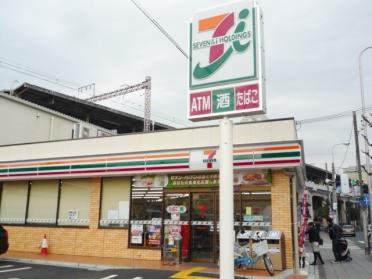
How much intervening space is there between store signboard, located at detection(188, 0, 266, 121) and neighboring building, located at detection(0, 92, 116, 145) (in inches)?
625

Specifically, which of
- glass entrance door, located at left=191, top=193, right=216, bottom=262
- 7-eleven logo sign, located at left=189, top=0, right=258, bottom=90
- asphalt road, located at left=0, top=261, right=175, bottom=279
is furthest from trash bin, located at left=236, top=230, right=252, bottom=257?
7-eleven logo sign, located at left=189, top=0, right=258, bottom=90

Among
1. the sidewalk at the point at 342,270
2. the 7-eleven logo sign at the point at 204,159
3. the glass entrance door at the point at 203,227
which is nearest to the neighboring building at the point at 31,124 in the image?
the glass entrance door at the point at 203,227

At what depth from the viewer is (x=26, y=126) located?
22.9m

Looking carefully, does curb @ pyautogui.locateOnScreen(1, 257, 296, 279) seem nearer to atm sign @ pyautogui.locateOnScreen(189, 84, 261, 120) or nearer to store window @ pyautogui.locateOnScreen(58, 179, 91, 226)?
store window @ pyautogui.locateOnScreen(58, 179, 91, 226)

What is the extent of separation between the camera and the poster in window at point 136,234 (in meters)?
15.2

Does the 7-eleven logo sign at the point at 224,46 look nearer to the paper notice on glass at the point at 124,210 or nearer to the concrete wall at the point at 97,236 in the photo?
the concrete wall at the point at 97,236

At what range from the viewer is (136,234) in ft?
50.0

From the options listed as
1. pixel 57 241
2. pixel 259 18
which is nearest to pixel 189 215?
pixel 57 241

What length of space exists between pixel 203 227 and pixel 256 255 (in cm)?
233

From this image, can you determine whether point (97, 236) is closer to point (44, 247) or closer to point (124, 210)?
point (124, 210)

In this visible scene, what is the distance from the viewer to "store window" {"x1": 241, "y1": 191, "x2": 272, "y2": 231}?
44.3 ft

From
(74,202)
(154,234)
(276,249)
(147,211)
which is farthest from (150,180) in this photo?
(276,249)

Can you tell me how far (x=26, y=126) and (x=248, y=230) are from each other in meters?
14.4

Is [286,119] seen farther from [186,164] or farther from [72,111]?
[72,111]
